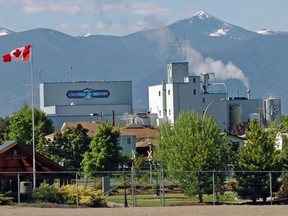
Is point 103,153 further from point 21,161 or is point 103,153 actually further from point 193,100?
point 193,100

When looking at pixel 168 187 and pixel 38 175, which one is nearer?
pixel 38 175

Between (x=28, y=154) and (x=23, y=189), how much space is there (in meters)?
6.24

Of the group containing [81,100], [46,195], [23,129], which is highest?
[81,100]

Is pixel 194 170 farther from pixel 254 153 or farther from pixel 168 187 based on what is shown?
pixel 168 187

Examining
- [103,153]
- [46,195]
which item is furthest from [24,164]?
[103,153]

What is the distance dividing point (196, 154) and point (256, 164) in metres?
3.91

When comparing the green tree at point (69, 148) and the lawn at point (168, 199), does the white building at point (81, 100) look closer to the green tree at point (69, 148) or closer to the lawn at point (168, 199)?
the green tree at point (69, 148)

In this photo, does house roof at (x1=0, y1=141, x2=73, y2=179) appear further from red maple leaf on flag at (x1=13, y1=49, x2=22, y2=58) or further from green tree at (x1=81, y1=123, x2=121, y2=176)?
green tree at (x1=81, y1=123, x2=121, y2=176)

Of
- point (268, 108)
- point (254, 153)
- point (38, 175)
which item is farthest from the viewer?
point (268, 108)

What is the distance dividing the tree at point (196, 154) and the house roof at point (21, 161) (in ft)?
23.9

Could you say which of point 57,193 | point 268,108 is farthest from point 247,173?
point 268,108

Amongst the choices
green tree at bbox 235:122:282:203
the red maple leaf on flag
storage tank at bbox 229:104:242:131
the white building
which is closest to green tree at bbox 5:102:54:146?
the red maple leaf on flag

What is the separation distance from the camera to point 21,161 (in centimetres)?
6362

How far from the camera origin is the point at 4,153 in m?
61.8
